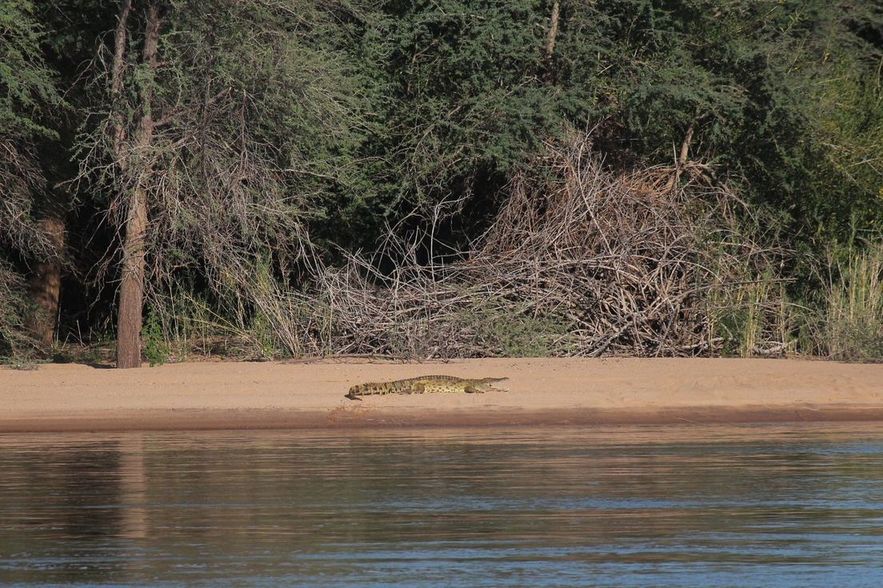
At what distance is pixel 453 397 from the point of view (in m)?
17.3

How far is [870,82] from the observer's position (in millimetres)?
25203

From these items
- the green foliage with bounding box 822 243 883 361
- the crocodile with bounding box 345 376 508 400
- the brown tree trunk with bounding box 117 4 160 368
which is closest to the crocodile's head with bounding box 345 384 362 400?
the crocodile with bounding box 345 376 508 400

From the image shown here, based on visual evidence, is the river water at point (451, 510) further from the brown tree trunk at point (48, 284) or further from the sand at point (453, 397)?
the brown tree trunk at point (48, 284)

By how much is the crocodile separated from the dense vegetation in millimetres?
3033

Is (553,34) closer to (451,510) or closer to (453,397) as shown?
(453,397)

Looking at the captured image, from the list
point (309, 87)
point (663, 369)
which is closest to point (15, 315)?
point (309, 87)

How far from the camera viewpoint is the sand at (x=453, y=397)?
16750 mm

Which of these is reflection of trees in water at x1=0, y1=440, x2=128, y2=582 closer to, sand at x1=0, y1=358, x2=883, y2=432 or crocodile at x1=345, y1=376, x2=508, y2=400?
sand at x1=0, y1=358, x2=883, y2=432

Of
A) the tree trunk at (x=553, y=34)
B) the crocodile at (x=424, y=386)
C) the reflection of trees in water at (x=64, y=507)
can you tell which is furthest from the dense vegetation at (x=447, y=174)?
the reflection of trees in water at (x=64, y=507)

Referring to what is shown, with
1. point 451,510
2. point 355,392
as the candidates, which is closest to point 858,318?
point 355,392

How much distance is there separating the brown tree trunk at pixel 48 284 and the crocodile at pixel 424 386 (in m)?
7.01

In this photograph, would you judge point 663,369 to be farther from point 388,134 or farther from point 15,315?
point 15,315

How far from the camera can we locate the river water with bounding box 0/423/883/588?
847 centimetres

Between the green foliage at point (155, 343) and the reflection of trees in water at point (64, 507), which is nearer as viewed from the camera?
the reflection of trees in water at point (64, 507)
